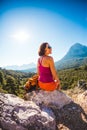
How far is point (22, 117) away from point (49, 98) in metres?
1.69

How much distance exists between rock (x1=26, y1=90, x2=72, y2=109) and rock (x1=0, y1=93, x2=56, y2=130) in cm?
76

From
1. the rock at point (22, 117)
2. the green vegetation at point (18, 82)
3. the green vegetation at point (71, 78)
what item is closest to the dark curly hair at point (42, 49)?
the rock at point (22, 117)

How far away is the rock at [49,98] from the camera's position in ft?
22.3

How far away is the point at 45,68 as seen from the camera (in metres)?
6.81

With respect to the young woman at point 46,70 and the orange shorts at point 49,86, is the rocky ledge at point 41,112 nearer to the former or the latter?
the orange shorts at point 49,86

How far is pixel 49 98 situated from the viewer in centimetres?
689

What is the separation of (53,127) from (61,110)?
1.19 metres

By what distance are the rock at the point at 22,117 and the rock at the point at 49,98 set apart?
0.76 meters

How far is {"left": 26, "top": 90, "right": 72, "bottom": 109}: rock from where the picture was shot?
6.81 metres

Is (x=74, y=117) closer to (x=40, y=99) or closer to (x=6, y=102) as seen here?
(x=40, y=99)

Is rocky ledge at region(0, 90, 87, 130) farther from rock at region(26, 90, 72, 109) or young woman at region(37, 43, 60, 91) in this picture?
young woman at region(37, 43, 60, 91)

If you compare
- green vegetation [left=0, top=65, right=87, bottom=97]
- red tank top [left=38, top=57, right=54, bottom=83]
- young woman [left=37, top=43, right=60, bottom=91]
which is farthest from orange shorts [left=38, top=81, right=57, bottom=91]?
green vegetation [left=0, top=65, right=87, bottom=97]

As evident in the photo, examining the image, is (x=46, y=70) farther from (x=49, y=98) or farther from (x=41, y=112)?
(x=41, y=112)

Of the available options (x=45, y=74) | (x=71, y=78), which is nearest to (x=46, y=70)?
(x=45, y=74)
